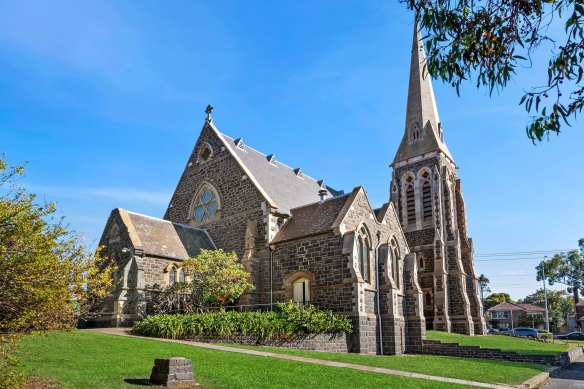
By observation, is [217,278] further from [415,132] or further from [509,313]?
[509,313]

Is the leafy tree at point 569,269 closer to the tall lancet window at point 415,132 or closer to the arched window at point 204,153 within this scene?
the tall lancet window at point 415,132

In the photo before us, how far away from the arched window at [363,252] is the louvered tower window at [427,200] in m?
21.0

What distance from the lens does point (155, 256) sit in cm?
2339

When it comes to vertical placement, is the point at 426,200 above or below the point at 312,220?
above

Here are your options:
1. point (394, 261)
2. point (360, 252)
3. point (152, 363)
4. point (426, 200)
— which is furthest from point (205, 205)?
point (426, 200)

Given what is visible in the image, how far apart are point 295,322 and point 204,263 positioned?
5.83 meters

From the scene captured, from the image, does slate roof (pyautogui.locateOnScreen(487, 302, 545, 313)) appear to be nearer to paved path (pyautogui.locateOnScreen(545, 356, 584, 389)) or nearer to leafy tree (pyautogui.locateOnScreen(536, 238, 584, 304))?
leafy tree (pyautogui.locateOnScreen(536, 238, 584, 304))

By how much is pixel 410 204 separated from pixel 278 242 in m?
23.2

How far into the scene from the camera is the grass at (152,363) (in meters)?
10.0

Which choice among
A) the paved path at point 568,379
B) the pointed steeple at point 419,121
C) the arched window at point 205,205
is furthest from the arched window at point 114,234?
the pointed steeple at point 419,121

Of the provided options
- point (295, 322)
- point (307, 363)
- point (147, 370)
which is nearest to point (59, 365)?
point (147, 370)

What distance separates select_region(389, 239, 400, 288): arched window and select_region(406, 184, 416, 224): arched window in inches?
704

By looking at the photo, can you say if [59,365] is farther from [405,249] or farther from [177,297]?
[405,249]

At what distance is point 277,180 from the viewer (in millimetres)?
30016
